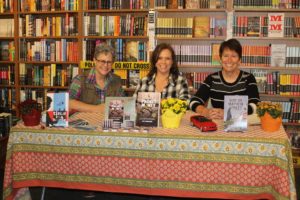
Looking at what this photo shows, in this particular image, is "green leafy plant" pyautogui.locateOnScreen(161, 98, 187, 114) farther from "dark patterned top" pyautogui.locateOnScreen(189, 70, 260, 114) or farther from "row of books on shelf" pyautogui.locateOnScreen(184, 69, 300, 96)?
"row of books on shelf" pyautogui.locateOnScreen(184, 69, 300, 96)

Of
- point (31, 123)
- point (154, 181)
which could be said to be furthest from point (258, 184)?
point (31, 123)

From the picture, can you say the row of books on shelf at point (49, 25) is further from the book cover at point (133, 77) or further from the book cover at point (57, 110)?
the book cover at point (57, 110)

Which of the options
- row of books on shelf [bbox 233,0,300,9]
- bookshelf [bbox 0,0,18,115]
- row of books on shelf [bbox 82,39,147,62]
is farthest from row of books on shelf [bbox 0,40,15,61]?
row of books on shelf [bbox 233,0,300,9]

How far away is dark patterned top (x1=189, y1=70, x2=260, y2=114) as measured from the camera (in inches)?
117

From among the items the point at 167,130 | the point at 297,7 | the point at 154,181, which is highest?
the point at 297,7

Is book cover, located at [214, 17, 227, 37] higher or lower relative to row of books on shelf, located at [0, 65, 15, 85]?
higher

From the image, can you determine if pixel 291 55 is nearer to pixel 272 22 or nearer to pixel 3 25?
pixel 272 22

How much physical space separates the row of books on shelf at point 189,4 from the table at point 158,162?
2324 millimetres

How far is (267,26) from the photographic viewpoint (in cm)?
423

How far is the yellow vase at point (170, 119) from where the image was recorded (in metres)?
2.33

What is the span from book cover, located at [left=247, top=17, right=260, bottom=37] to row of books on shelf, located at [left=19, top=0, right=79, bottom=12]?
2.14m

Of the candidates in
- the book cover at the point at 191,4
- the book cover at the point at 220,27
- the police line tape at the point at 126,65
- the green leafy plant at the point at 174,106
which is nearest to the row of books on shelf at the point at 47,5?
the police line tape at the point at 126,65

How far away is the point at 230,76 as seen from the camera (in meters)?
3.02

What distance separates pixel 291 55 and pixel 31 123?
309 centimetres
